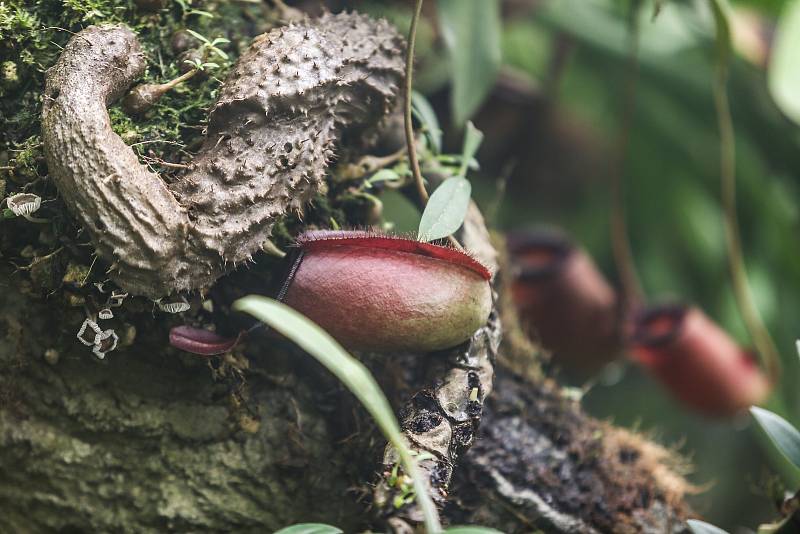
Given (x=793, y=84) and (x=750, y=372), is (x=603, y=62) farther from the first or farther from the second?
(x=750, y=372)

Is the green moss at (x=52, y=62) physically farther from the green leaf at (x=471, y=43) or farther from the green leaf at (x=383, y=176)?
the green leaf at (x=471, y=43)

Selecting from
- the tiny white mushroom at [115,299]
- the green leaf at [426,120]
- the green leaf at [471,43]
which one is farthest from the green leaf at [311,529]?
the green leaf at [471,43]

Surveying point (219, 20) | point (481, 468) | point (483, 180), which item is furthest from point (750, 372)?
point (219, 20)

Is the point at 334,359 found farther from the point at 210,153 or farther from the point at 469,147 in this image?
the point at 469,147

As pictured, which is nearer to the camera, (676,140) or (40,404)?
(40,404)

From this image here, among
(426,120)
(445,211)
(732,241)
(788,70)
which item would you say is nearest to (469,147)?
(426,120)

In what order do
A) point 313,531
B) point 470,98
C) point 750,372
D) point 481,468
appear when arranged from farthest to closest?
point 750,372, point 470,98, point 481,468, point 313,531

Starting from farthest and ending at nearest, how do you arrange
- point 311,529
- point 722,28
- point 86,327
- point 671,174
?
point 671,174 < point 722,28 < point 86,327 < point 311,529

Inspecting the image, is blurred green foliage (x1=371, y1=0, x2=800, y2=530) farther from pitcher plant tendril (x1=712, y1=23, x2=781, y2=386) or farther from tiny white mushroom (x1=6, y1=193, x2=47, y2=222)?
tiny white mushroom (x1=6, y1=193, x2=47, y2=222)

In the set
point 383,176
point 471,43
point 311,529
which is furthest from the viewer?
point 471,43
